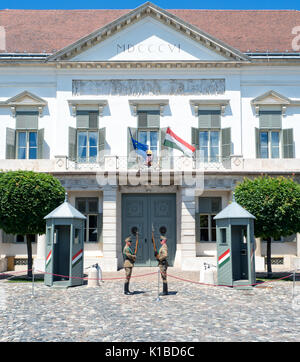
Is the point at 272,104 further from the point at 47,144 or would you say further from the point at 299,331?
the point at 299,331

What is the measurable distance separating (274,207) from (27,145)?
12874 millimetres

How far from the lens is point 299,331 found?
7.96m

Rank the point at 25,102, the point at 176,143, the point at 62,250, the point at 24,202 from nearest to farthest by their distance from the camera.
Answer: the point at 62,250 → the point at 24,202 → the point at 176,143 → the point at 25,102

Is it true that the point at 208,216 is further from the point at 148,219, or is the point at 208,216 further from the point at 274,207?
the point at 274,207

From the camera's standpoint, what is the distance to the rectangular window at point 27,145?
877 inches

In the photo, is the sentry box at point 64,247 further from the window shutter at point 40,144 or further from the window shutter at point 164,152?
the window shutter at point 40,144

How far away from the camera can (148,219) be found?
21.8 metres

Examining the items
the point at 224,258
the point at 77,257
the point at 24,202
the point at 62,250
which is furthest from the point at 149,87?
the point at 224,258

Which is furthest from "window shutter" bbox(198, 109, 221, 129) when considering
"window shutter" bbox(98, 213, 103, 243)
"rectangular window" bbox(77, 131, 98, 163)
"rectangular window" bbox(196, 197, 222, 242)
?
"window shutter" bbox(98, 213, 103, 243)

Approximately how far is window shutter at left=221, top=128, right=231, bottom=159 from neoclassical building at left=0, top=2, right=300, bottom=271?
0.05 metres

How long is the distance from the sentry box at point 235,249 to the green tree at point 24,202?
662 centimetres

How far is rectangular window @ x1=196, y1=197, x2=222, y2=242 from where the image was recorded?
70.2 ft
